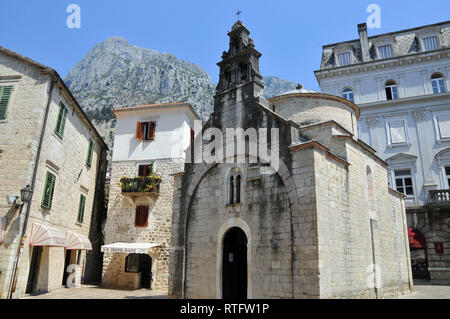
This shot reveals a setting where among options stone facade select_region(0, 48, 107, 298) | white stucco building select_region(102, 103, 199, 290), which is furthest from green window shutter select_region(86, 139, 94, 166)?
stone facade select_region(0, 48, 107, 298)

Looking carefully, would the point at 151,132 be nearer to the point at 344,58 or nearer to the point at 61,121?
the point at 61,121

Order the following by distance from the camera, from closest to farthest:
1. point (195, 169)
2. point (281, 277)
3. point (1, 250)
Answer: point (281, 277)
point (1, 250)
point (195, 169)

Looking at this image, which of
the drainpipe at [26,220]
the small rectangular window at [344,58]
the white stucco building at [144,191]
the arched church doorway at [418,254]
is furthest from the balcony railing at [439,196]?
the drainpipe at [26,220]

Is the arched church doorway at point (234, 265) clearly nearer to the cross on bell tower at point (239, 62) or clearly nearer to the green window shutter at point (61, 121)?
the cross on bell tower at point (239, 62)

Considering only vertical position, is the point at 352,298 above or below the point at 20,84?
below

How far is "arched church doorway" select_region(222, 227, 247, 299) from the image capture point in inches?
511

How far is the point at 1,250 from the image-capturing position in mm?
13234

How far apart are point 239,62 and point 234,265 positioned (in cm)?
878

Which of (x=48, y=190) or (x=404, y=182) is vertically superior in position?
(x=404, y=182)

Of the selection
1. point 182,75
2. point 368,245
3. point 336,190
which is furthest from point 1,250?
point 182,75

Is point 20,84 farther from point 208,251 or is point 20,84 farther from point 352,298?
point 352,298

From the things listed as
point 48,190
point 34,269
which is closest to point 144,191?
point 48,190

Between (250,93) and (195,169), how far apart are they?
413 centimetres

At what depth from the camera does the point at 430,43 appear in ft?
91.6
